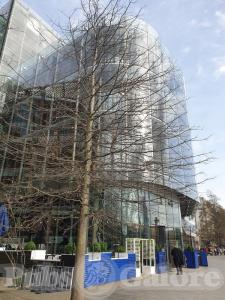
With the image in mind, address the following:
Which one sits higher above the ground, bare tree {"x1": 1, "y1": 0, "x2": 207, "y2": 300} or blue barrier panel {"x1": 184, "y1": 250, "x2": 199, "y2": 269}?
bare tree {"x1": 1, "y1": 0, "x2": 207, "y2": 300}

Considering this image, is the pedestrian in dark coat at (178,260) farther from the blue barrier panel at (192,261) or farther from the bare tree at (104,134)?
the bare tree at (104,134)

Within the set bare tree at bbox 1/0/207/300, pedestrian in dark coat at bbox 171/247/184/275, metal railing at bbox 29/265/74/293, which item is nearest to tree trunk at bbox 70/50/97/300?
bare tree at bbox 1/0/207/300

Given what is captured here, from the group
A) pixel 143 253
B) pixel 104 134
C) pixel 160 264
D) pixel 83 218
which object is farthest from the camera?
pixel 160 264

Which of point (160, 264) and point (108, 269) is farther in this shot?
point (160, 264)

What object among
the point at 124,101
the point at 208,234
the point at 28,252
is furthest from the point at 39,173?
the point at 208,234

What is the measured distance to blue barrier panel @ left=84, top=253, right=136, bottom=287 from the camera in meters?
10.2

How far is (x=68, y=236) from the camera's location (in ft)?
59.5

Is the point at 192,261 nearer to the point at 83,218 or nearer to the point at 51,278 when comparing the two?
the point at 51,278

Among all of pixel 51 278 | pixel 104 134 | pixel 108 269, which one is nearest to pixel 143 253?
pixel 108 269

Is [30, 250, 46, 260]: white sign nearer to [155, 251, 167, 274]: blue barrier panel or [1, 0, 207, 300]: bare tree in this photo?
[1, 0, 207, 300]: bare tree

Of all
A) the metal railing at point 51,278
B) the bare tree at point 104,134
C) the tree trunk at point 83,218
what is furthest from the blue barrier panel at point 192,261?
the tree trunk at point 83,218

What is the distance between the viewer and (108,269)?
446 inches

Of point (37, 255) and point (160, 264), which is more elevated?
point (37, 255)

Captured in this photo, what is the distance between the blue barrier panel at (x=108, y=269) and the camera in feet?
33.5
